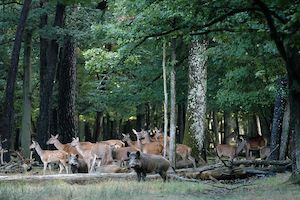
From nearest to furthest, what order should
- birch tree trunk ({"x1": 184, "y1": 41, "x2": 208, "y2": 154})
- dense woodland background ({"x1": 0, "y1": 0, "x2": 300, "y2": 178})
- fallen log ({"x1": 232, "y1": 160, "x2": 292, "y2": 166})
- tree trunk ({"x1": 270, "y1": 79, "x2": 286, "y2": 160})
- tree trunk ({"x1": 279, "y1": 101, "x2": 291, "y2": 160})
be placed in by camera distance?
1. dense woodland background ({"x1": 0, "y1": 0, "x2": 300, "y2": 178})
2. fallen log ({"x1": 232, "y1": 160, "x2": 292, "y2": 166})
3. tree trunk ({"x1": 270, "y1": 79, "x2": 286, "y2": 160})
4. tree trunk ({"x1": 279, "y1": 101, "x2": 291, "y2": 160})
5. birch tree trunk ({"x1": 184, "y1": 41, "x2": 208, "y2": 154})

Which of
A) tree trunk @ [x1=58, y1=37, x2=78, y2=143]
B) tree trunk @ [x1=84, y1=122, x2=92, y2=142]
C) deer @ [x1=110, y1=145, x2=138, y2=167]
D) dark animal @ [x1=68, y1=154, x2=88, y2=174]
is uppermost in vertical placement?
tree trunk @ [x1=58, y1=37, x2=78, y2=143]

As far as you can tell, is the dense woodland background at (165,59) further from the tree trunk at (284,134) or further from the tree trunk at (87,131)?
the tree trunk at (87,131)

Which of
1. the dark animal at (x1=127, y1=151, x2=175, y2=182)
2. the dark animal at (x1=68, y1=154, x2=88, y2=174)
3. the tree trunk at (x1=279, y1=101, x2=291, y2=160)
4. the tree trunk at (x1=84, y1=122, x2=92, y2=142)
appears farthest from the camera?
the tree trunk at (x1=84, y1=122, x2=92, y2=142)

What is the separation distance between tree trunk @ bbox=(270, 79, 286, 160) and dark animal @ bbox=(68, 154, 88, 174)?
7128mm

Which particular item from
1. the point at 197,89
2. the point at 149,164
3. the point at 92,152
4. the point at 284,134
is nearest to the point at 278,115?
the point at 284,134

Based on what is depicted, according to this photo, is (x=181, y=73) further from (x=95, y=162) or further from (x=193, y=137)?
(x=95, y=162)

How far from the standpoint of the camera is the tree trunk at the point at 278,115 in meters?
20.3

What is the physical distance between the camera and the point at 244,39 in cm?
1545

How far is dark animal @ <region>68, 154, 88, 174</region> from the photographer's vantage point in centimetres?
1897

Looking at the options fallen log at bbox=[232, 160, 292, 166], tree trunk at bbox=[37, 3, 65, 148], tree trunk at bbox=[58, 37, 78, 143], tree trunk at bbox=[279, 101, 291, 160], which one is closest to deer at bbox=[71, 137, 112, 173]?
tree trunk at bbox=[37, 3, 65, 148]

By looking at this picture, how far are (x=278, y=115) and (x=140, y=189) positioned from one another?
30.5 ft

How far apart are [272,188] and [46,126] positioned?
→ 48.2 ft

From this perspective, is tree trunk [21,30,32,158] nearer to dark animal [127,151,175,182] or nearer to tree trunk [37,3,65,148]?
tree trunk [37,3,65,148]

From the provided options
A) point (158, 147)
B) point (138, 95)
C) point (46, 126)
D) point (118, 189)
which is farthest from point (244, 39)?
point (138, 95)
